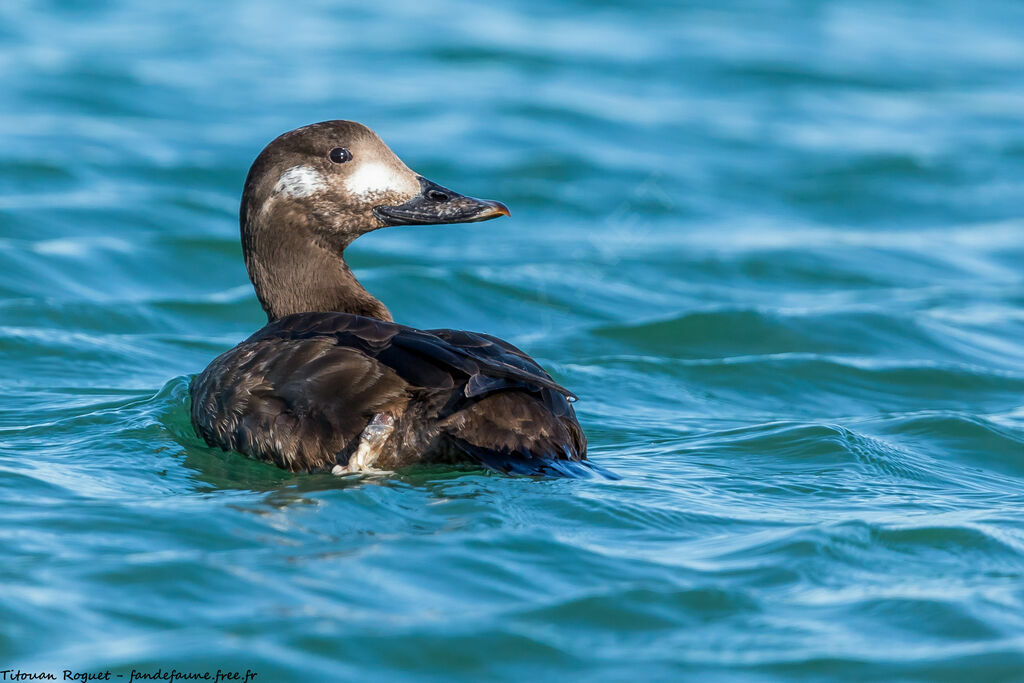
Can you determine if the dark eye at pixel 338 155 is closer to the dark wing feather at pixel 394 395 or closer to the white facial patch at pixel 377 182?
the white facial patch at pixel 377 182

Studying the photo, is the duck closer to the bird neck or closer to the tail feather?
the tail feather

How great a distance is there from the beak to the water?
1.07 m

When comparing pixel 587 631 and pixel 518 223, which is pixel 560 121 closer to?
pixel 518 223

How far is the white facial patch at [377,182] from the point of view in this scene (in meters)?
5.55

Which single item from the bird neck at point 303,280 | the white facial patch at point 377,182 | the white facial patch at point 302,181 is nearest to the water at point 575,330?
the bird neck at point 303,280

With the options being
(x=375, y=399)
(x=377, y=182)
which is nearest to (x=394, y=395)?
(x=375, y=399)

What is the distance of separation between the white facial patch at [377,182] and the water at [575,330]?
1.19 metres

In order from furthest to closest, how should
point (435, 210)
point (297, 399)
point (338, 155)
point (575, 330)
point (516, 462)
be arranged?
point (575, 330) < point (435, 210) < point (338, 155) < point (297, 399) < point (516, 462)

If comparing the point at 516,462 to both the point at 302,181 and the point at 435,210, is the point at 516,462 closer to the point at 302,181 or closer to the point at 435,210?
the point at 435,210

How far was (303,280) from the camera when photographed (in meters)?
5.59

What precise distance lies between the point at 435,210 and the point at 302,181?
54 cm

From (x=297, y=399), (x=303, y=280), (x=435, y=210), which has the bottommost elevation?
(x=297, y=399)

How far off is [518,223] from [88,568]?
6705mm

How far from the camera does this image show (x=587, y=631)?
3.65 m
